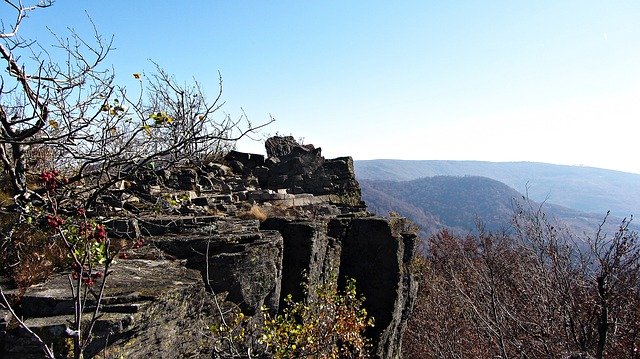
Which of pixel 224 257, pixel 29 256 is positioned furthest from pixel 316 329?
pixel 29 256

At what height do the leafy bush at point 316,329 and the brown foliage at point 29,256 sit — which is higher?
the brown foliage at point 29,256

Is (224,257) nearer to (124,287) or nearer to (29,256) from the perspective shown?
(124,287)

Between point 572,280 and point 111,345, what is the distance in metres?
13.3

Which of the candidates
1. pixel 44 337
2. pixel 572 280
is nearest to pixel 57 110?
pixel 44 337

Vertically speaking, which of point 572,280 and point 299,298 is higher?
point 572,280

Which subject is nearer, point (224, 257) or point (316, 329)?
point (224, 257)

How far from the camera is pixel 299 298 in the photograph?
585 inches

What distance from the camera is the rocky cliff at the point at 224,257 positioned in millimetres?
7500

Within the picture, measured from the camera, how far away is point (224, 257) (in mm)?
11367

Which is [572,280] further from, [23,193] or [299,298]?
[23,193]

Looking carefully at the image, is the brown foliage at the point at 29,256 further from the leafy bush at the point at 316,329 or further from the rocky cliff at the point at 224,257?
the leafy bush at the point at 316,329

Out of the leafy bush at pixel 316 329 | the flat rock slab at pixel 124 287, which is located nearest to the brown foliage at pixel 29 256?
the flat rock slab at pixel 124 287

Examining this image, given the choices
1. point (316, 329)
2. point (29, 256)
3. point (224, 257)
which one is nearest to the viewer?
point (29, 256)

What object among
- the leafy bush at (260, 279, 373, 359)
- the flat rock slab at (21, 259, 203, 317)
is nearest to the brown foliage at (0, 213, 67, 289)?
the flat rock slab at (21, 259, 203, 317)
